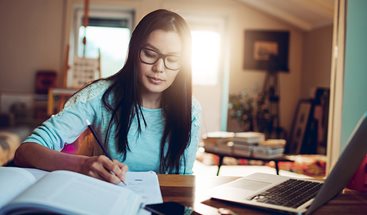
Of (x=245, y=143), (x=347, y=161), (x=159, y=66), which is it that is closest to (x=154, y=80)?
(x=159, y=66)

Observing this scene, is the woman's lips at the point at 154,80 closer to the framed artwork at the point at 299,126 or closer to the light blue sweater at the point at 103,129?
the light blue sweater at the point at 103,129

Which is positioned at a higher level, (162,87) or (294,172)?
(162,87)

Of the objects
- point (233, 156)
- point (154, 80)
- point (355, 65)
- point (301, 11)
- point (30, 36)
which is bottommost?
point (233, 156)

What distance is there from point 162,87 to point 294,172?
2514 millimetres

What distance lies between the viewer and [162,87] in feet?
4.04

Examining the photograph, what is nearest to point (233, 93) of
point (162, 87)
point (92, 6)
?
point (92, 6)

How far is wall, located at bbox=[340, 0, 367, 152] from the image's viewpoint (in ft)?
8.59

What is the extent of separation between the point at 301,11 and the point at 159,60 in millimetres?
4269

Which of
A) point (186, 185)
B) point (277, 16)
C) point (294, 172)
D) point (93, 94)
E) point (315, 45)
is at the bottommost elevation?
point (294, 172)

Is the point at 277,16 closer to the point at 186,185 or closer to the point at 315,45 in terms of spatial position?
the point at 315,45

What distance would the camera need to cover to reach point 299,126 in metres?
5.32

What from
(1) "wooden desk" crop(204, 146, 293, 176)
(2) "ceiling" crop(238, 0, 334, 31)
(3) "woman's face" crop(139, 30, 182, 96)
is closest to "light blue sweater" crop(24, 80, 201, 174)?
(3) "woman's face" crop(139, 30, 182, 96)

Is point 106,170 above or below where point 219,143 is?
above

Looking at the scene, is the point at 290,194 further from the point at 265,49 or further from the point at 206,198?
the point at 265,49
